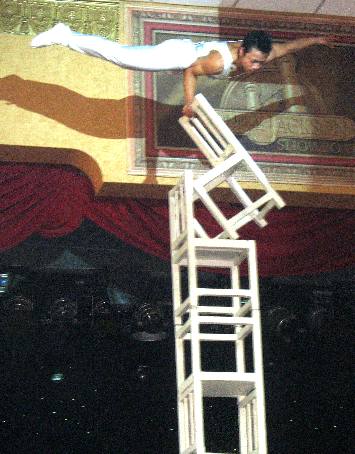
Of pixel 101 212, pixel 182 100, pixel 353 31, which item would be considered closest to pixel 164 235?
pixel 101 212

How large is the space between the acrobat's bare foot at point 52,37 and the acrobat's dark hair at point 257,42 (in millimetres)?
1023

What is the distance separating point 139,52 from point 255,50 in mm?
670

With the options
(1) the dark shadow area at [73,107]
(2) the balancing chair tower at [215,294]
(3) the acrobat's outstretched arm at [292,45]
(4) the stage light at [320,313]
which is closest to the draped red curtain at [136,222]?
(1) the dark shadow area at [73,107]

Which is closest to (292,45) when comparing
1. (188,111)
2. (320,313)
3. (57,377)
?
(188,111)

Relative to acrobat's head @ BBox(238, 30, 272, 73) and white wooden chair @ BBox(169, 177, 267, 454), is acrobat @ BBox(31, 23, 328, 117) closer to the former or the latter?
acrobat's head @ BBox(238, 30, 272, 73)

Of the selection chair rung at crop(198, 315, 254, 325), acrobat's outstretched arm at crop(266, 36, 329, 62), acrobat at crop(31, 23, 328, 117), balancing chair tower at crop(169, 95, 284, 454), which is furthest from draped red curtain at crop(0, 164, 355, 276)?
chair rung at crop(198, 315, 254, 325)

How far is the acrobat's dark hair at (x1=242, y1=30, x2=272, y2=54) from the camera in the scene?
6.15 metres

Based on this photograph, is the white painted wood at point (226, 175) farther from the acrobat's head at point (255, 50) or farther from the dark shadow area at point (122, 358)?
the dark shadow area at point (122, 358)

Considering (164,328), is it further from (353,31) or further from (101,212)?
(353,31)

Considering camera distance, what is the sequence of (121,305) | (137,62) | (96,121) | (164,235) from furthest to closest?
(121,305)
(164,235)
(96,121)
(137,62)

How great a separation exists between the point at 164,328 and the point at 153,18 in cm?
221

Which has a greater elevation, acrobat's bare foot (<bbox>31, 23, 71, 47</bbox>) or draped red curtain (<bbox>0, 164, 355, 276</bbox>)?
acrobat's bare foot (<bbox>31, 23, 71, 47</bbox>)

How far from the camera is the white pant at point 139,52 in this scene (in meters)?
5.97

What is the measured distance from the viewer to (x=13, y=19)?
662cm
